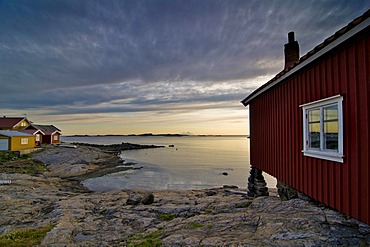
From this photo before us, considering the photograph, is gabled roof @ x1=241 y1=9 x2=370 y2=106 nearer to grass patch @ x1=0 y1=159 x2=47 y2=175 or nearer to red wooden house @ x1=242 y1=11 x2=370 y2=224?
red wooden house @ x1=242 y1=11 x2=370 y2=224

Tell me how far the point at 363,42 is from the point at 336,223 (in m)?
3.60

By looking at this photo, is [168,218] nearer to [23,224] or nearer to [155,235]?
[155,235]

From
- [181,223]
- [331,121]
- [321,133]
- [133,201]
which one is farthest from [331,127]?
[133,201]

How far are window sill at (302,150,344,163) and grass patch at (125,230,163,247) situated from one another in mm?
4442

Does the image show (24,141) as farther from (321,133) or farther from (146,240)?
(321,133)

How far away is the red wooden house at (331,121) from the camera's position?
476cm

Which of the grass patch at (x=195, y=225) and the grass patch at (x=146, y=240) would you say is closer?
the grass patch at (x=146, y=240)

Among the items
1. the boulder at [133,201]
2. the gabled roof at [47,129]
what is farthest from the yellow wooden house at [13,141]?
the boulder at [133,201]

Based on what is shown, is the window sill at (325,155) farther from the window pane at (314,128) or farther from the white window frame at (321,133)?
the window pane at (314,128)

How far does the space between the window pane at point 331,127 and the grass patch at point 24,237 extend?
8.28 metres

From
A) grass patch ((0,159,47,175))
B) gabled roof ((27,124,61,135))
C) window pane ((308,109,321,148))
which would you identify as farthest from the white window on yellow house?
window pane ((308,109,321,148))

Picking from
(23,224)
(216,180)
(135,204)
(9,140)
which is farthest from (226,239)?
(9,140)

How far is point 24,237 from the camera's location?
8070 millimetres

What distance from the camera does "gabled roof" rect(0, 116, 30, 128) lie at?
4569 cm
